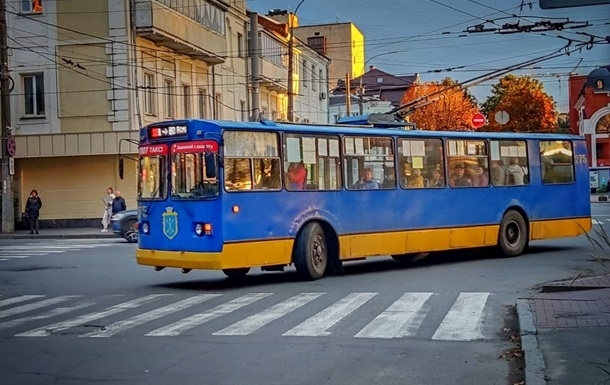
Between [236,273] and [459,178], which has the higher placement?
[459,178]

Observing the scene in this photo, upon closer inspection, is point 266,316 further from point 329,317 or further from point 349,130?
point 349,130

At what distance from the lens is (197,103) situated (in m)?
45.3

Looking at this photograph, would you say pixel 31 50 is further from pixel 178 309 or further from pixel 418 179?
pixel 178 309

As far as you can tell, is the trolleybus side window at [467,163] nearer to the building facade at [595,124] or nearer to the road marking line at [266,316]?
the road marking line at [266,316]

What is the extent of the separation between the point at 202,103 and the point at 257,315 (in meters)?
33.6

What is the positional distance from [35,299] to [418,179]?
8.69 m

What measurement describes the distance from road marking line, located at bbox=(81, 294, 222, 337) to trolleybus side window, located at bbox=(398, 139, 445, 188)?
625 cm

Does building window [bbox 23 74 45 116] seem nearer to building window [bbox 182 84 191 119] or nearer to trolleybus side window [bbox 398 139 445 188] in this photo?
building window [bbox 182 84 191 119]

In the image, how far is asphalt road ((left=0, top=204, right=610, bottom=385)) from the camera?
9.50 m

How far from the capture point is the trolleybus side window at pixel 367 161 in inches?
757

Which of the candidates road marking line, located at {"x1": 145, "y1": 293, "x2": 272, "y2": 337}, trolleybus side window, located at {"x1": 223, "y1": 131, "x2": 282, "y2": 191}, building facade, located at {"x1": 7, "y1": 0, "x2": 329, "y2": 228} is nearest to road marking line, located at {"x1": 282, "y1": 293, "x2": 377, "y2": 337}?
road marking line, located at {"x1": 145, "y1": 293, "x2": 272, "y2": 337}

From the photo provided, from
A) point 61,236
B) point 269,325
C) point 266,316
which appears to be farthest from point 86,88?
point 269,325

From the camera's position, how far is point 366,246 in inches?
752

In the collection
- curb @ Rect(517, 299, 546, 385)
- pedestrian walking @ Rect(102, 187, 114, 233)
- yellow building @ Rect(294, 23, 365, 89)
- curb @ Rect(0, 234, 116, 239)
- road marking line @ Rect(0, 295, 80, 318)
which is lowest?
curb @ Rect(517, 299, 546, 385)
